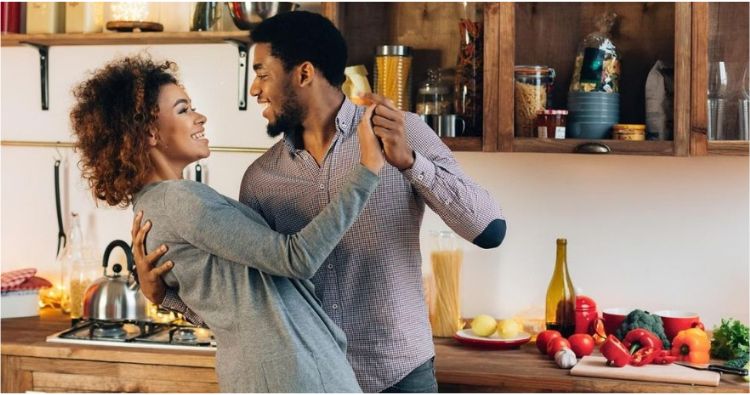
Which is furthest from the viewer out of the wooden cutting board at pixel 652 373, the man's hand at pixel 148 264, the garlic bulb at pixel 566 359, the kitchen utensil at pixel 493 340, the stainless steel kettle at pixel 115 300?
the stainless steel kettle at pixel 115 300

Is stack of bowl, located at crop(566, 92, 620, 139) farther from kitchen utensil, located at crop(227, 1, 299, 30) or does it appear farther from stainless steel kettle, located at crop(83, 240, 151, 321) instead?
stainless steel kettle, located at crop(83, 240, 151, 321)

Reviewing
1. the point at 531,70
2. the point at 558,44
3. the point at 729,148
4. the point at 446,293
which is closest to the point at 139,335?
the point at 446,293

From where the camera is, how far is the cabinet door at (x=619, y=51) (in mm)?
2801

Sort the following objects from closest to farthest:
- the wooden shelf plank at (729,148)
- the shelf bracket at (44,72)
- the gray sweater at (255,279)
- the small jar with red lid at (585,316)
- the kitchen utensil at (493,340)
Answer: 1. the gray sweater at (255,279)
2. the wooden shelf plank at (729,148)
3. the kitchen utensil at (493,340)
4. the small jar with red lid at (585,316)
5. the shelf bracket at (44,72)

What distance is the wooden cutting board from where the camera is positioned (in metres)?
2.52

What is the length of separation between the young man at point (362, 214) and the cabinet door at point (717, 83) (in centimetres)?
83

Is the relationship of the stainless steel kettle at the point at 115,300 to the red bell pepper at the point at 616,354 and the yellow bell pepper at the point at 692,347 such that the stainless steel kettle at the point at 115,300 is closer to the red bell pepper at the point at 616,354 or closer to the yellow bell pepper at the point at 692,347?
the red bell pepper at the point at 616,354

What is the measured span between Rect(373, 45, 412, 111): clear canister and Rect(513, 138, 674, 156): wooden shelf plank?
369 millimetres

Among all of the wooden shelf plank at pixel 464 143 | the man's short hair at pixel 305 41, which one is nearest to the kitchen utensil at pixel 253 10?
the wooden shelf plank at pixel 464 143

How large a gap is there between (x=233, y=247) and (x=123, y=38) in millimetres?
1649

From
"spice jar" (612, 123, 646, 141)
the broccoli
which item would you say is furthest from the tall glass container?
"spice jar" (612, 123, 646, 141)

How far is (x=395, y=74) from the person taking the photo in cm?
305

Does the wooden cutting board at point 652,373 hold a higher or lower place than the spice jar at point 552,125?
lower

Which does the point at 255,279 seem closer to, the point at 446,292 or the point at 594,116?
the point at 446,292
